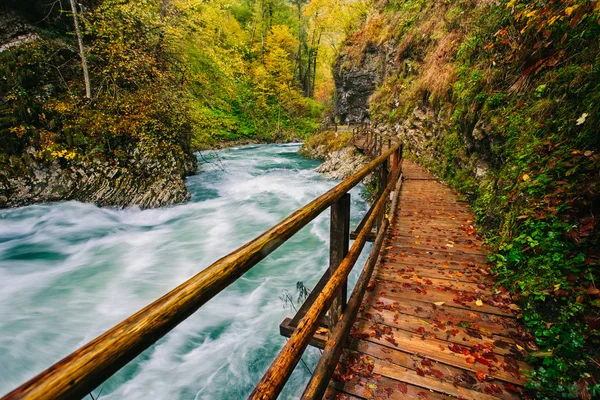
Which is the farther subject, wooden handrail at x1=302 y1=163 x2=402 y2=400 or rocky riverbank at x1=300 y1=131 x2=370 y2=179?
rocky riverbank at x1=300 y1=131 x2=370 y2=179

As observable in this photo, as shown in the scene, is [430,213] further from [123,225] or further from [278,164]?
[278,164]

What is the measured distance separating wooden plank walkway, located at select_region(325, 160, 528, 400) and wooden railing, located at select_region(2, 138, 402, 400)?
15.8 inches

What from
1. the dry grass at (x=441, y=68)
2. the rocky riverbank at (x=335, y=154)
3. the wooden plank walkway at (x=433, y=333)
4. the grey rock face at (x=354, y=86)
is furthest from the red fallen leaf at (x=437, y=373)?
the grey rock face at (x=354, y=86)

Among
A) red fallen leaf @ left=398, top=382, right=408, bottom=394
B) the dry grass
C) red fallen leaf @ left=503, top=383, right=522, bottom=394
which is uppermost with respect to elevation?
the dry grass

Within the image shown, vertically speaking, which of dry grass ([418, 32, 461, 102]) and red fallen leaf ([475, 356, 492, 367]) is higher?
dry grass ([418, 32, 461, 102])

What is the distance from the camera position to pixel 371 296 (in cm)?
342

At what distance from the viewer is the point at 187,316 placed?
1.03 metres

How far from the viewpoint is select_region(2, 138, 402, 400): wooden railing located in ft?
2.14

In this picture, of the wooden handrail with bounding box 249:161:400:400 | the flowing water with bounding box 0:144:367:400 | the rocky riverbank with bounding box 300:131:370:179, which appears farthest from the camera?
the rocky riverbank with bounding box 300:131:370:179

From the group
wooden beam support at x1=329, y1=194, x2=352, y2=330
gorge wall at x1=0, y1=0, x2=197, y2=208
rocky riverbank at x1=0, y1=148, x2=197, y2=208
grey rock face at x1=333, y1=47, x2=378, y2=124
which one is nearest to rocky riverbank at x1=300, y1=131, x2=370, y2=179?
grey rock face at x1=333, y1=47, x2=378, y2=124

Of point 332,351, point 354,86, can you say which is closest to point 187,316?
point 332,351

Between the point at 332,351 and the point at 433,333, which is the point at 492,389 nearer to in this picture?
the point at 433,333

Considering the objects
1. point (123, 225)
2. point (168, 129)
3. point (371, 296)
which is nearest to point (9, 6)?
point (168, 129)

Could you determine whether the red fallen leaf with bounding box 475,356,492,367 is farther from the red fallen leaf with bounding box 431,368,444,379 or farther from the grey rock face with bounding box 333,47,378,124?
the grey rock face with bounding box 333,47,378,124
